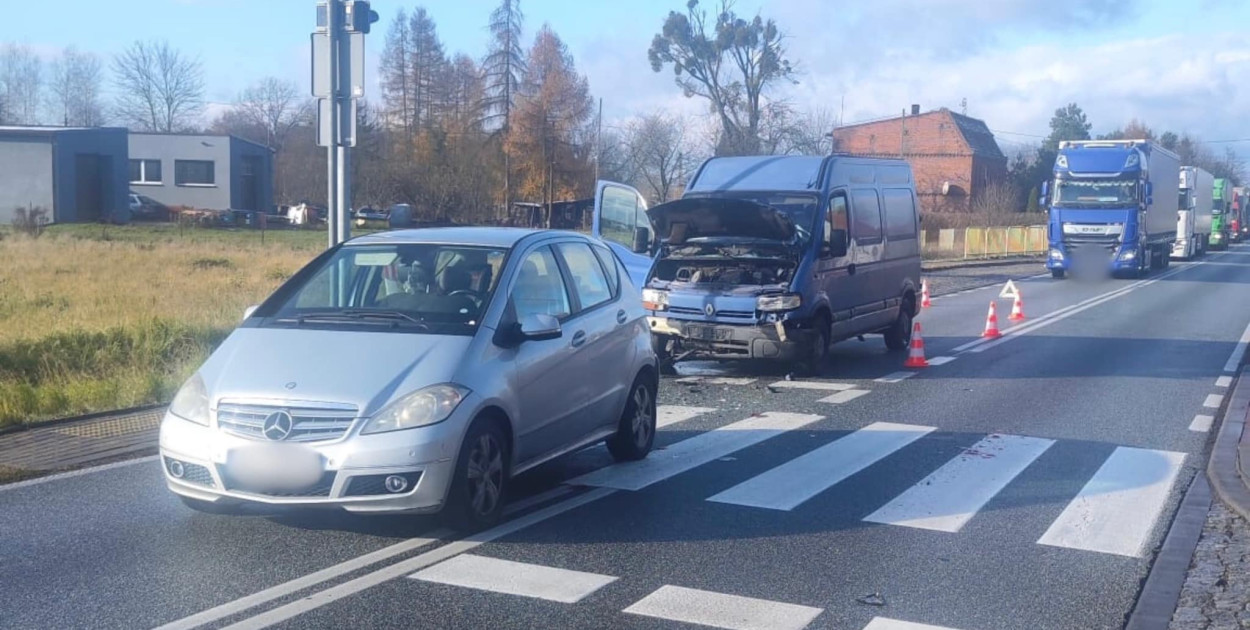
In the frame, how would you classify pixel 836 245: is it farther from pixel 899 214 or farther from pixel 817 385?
pixel 899 214

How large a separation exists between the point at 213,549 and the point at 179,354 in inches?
313

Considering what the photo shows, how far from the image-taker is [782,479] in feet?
28.1

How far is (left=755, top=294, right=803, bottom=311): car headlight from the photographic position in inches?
525

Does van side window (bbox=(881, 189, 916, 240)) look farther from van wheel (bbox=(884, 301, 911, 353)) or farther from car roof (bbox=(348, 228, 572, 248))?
car roof (bbox=(348, 228, 572, 248))

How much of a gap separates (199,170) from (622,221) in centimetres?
5854

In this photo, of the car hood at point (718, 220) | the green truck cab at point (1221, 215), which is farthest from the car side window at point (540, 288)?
the green truck cab at point (1221, 215)

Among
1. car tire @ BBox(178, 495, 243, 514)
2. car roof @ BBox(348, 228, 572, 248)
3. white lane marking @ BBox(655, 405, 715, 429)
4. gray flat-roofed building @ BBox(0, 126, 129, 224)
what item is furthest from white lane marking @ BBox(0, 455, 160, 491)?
gray flat-roofed building @ BBox(0, 126, 129, 224)

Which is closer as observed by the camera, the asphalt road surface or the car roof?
the asphalt road surface

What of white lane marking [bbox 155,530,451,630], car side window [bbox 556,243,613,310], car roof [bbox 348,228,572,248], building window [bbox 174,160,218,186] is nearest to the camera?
white lane marking [bbox 155,530,451,630]

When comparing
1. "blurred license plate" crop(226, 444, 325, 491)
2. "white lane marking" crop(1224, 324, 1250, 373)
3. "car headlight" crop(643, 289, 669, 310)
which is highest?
"car headlight" crop(643, 289, 669, 310)

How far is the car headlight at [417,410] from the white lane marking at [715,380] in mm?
7094

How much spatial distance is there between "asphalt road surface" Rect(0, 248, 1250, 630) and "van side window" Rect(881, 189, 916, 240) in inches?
185

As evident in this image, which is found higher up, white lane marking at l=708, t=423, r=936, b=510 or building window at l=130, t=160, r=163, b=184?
building window at l=130, t=160, r=163, b=184

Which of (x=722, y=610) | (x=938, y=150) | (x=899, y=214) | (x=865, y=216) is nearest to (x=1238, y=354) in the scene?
(x=899, y=214)
